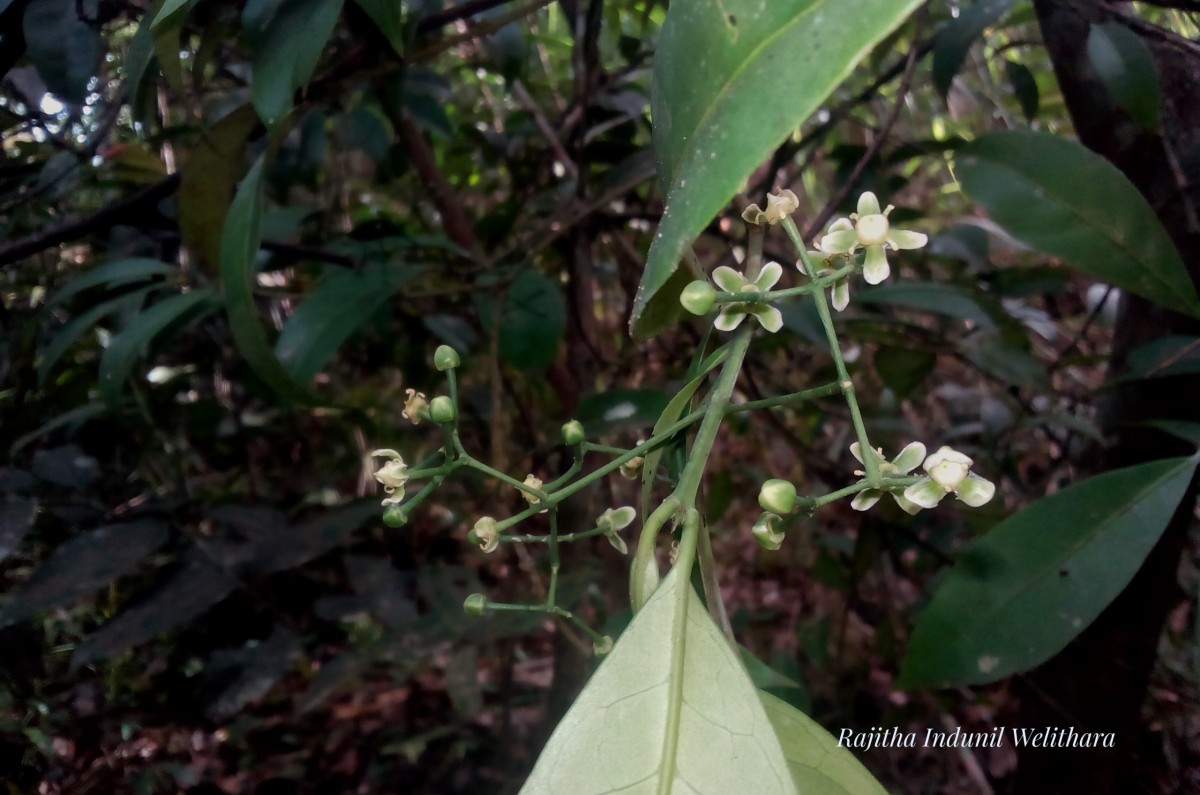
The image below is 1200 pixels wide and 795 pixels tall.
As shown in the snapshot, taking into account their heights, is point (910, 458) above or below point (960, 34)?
below

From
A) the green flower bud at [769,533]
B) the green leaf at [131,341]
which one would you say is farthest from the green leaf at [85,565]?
the green flower bud at [769,533]

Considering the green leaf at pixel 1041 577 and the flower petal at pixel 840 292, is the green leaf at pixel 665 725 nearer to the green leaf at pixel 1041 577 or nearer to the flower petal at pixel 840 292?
the flower petal at pixel 840 292

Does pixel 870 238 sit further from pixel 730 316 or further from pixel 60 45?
pixel 60 45

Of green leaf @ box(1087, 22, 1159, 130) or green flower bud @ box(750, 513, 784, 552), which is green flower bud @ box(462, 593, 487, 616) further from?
green leaf @ box(1087, 22, 1159, 130)

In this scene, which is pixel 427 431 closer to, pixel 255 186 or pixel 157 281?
pixel 157 281

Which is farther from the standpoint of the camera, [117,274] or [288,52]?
[117,274]

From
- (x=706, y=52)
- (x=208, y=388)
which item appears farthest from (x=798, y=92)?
(x=208, y=388)

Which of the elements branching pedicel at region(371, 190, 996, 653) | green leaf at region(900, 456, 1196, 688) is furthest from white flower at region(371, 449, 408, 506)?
green leaf at region(900, 456, 1196, 688)

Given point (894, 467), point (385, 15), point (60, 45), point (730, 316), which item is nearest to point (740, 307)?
point (730, 316)
